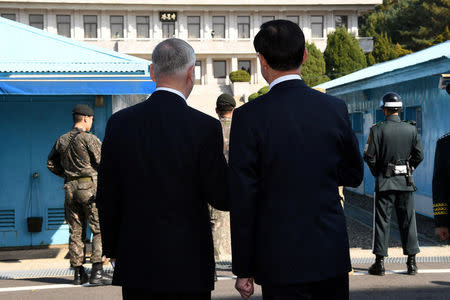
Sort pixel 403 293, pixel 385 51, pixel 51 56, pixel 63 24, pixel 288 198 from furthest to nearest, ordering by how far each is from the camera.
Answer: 1. pixel 63 24
2. pixel 385 51
3. pixel 51 56
4. pixel 403 293
5. pixel 288 198

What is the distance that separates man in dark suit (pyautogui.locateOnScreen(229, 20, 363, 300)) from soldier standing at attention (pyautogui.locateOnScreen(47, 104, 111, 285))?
4.11m

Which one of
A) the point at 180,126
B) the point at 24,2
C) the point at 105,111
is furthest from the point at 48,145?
the point at 24,2

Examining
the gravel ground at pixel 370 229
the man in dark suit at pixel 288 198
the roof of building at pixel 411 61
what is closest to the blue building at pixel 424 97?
the roof of building at pixel 411 61

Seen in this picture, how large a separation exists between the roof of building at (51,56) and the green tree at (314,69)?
36.0m

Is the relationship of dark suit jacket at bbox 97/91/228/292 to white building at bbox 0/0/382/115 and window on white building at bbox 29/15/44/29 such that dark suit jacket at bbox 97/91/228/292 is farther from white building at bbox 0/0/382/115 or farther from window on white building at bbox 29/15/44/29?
window on white building at bbox 29/15/44/29

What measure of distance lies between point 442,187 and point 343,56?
151ft

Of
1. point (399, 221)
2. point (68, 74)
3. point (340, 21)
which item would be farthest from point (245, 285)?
point (340, 21)

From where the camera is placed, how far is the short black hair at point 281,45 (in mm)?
3020

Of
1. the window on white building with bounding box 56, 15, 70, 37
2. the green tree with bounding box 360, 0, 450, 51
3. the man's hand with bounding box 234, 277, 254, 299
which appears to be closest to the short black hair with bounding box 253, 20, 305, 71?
the man's hand with bounding box 234, 277, 254, 299

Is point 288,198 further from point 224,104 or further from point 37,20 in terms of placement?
point 37,20

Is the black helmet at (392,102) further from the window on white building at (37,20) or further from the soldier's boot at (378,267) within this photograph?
the window on white building at (37,20)

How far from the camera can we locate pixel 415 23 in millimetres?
56969

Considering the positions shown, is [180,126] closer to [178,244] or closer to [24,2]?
[178,244]

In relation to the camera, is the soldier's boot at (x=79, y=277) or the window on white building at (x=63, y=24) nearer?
the soldier's boot at (x=79, y=277)
